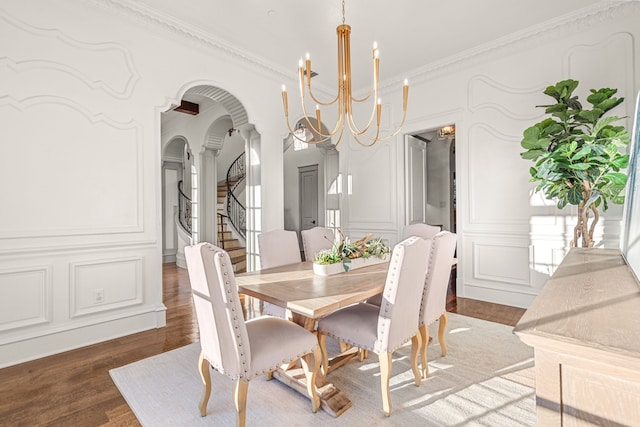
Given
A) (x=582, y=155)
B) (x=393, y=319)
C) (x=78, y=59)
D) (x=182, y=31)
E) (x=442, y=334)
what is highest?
(x=182, y=31)

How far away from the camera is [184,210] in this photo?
768cm

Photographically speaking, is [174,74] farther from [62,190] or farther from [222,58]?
[62,190]

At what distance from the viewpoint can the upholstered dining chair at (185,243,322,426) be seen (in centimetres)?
144

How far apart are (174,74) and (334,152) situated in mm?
2993

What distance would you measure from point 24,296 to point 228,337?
212 cm

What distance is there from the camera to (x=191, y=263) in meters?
1.57

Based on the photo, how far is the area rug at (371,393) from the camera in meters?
1.72

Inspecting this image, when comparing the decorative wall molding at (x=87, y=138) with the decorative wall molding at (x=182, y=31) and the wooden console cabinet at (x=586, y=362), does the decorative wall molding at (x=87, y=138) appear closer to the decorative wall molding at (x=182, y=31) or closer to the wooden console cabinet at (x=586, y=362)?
the decorative wall molding at (x=182, y=31)

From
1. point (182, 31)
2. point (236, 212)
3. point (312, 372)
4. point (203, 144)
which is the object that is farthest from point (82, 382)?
point (236, 212)

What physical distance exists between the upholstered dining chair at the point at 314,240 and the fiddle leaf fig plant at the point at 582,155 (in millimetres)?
1940

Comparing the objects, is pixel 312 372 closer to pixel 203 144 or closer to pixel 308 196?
pixel 203 144

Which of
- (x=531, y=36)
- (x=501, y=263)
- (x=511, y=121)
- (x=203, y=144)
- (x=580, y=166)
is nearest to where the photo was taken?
(x=580, y=166)

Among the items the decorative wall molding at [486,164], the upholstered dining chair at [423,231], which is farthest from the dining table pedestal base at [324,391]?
the decorative wall molding at [486,164]

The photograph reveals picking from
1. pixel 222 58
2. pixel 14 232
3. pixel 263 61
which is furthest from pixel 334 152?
pixel 14 232
